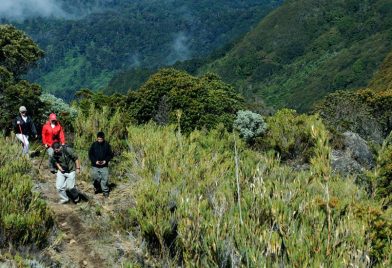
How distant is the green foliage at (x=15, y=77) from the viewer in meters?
18.6

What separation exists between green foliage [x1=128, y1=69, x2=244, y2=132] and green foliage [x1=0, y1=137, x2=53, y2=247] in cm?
1428

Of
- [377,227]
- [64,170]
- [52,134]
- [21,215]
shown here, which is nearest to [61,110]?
[52,134]

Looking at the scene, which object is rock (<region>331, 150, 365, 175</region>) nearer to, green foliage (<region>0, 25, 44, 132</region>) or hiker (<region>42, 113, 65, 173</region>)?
green foliage (<region>0, 25, 44, 132</region>)

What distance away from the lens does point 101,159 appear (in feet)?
38.8

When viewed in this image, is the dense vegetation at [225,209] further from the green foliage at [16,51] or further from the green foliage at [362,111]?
the green foliage at [362,111]

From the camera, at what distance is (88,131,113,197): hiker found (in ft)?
38.8

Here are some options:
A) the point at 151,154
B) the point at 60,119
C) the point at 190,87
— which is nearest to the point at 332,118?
the point at 190,87

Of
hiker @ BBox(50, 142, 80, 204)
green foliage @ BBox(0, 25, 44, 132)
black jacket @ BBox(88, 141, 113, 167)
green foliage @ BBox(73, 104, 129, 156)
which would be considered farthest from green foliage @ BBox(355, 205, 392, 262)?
green foliage @ BBox(0, 25, 44, 132)

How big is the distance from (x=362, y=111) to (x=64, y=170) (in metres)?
43.6

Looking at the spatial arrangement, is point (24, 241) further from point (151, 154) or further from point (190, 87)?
point (190, 87)

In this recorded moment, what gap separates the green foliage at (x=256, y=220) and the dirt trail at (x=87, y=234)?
24.4 inches

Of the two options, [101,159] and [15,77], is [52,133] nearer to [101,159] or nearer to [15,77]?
[101,159]

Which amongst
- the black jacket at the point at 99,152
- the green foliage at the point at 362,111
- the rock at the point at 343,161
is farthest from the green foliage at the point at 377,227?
the green foliage at the point at 362,111

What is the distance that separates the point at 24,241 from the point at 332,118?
151ft
